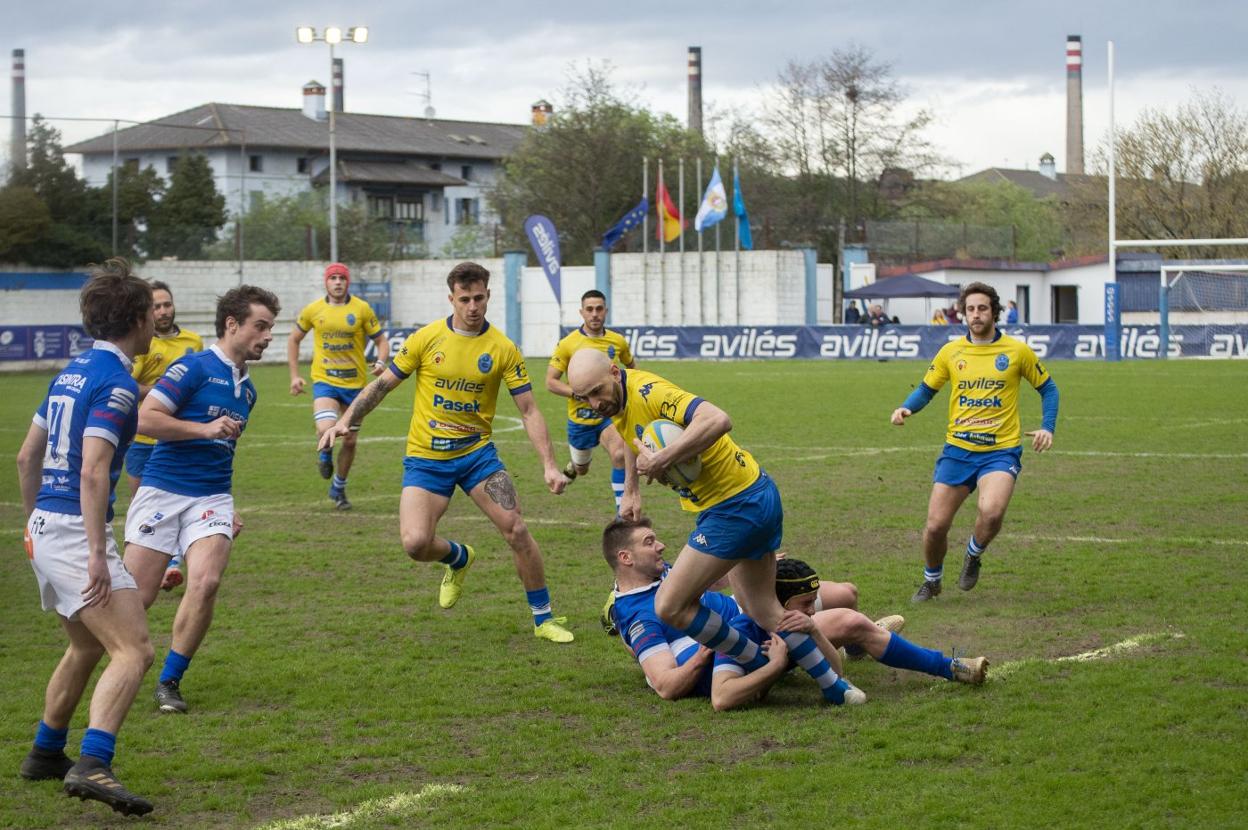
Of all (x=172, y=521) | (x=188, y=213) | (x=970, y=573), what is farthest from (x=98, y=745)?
(x=188, y=213)

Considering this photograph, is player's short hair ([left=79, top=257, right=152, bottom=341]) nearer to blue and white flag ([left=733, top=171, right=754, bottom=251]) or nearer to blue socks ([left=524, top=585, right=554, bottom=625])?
blue socks ([left=524, top=585, right=554, bottom=625])

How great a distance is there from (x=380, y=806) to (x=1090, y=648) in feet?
15.0

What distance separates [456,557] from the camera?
995 cm

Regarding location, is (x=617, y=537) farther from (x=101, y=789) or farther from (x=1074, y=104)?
(x=1074, y=104)

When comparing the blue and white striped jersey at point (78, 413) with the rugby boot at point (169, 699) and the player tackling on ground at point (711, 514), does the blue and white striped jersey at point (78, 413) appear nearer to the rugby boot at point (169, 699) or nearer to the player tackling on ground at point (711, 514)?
the rugby boot at point (169, 699)

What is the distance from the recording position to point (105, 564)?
586 cm

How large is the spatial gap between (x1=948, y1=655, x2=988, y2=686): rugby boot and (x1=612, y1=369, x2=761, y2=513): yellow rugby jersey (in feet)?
5.02

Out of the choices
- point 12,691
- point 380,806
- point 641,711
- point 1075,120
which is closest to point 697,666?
point 641,711

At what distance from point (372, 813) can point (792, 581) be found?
274 cm

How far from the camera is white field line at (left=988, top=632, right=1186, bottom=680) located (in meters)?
8.08

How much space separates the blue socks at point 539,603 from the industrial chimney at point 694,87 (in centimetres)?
8075

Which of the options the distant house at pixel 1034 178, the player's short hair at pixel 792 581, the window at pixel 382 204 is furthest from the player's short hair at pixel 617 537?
→ the distant house at pixel 1034 178

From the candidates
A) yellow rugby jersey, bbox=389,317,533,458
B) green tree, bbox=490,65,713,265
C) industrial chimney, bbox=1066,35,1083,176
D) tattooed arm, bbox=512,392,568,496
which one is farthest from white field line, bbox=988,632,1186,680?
industrial chimney, bbox=1066,35,1083,176

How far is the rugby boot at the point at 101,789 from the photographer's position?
5816 mm
